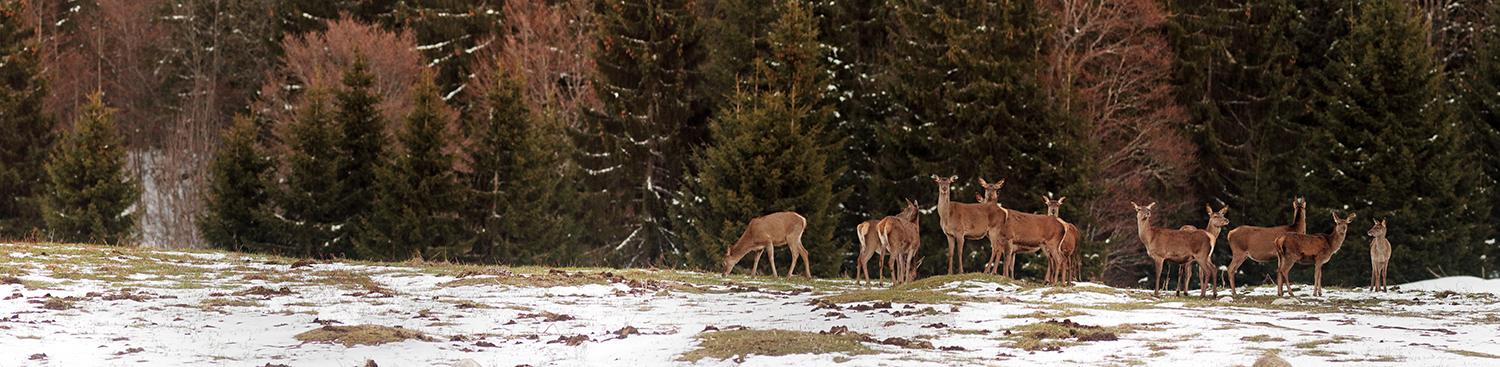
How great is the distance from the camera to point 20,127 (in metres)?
41.1

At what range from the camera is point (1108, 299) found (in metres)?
14.3

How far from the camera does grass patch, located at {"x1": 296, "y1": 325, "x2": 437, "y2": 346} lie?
10.1m

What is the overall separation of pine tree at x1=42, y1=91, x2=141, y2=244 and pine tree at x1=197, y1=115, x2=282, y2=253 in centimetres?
443

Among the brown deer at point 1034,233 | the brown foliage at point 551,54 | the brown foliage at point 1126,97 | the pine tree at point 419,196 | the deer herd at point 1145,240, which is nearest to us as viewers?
the deer herd at point 1145,240

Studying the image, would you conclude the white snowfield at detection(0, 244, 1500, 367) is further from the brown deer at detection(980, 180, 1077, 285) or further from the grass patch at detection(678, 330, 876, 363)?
the brown deer at detection(980, 180, 1077, 285)

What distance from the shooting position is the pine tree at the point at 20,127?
4022 centimetres

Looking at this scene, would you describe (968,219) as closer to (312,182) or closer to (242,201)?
(312,182)

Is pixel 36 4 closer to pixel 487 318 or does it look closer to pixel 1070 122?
pixel 1070 122

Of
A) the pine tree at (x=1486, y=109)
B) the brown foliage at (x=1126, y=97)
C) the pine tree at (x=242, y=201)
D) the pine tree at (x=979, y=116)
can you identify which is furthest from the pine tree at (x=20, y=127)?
the pine tree at (x=1486, y=109)

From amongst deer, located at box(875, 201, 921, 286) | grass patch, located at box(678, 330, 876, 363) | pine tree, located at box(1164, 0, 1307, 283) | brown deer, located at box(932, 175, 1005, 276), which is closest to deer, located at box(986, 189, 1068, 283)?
brown deer, located at box(932, 175, 1005, 276)

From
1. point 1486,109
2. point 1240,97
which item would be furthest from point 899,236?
point 1240,97

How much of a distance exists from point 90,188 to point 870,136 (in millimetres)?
21195

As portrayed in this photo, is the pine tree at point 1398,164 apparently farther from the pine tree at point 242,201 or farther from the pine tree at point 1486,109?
the pine tree at point 242,201

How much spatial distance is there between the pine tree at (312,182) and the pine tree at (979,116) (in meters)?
13.8
